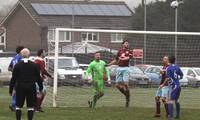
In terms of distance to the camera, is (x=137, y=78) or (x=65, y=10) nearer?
(x=137, y=78)

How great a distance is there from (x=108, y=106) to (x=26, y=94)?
7401mm

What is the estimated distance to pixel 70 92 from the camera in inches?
954

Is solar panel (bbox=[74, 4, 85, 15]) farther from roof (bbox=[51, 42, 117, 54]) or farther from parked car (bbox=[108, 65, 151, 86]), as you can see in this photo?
parked car (bbox=[108, 65, 151, 86])

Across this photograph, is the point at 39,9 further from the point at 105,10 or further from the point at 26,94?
the point at 26,94

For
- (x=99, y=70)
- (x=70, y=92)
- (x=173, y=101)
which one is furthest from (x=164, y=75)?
(x=70, y=92)

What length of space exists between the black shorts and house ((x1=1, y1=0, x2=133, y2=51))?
65901mm

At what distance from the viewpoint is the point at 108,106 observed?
893 inches

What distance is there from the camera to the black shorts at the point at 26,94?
15523mm

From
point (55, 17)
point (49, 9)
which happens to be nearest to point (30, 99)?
point (55, 17)

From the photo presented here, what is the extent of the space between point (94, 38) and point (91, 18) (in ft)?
201

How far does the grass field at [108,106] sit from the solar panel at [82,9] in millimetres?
60868

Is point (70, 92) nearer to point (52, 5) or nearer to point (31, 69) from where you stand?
point (31, 69)

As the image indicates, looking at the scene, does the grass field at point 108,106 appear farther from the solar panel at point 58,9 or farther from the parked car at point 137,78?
the solar panel at point 58,9

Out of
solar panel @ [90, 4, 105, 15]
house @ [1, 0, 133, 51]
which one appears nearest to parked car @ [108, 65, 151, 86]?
house @ [1, 0, 133, 51]
